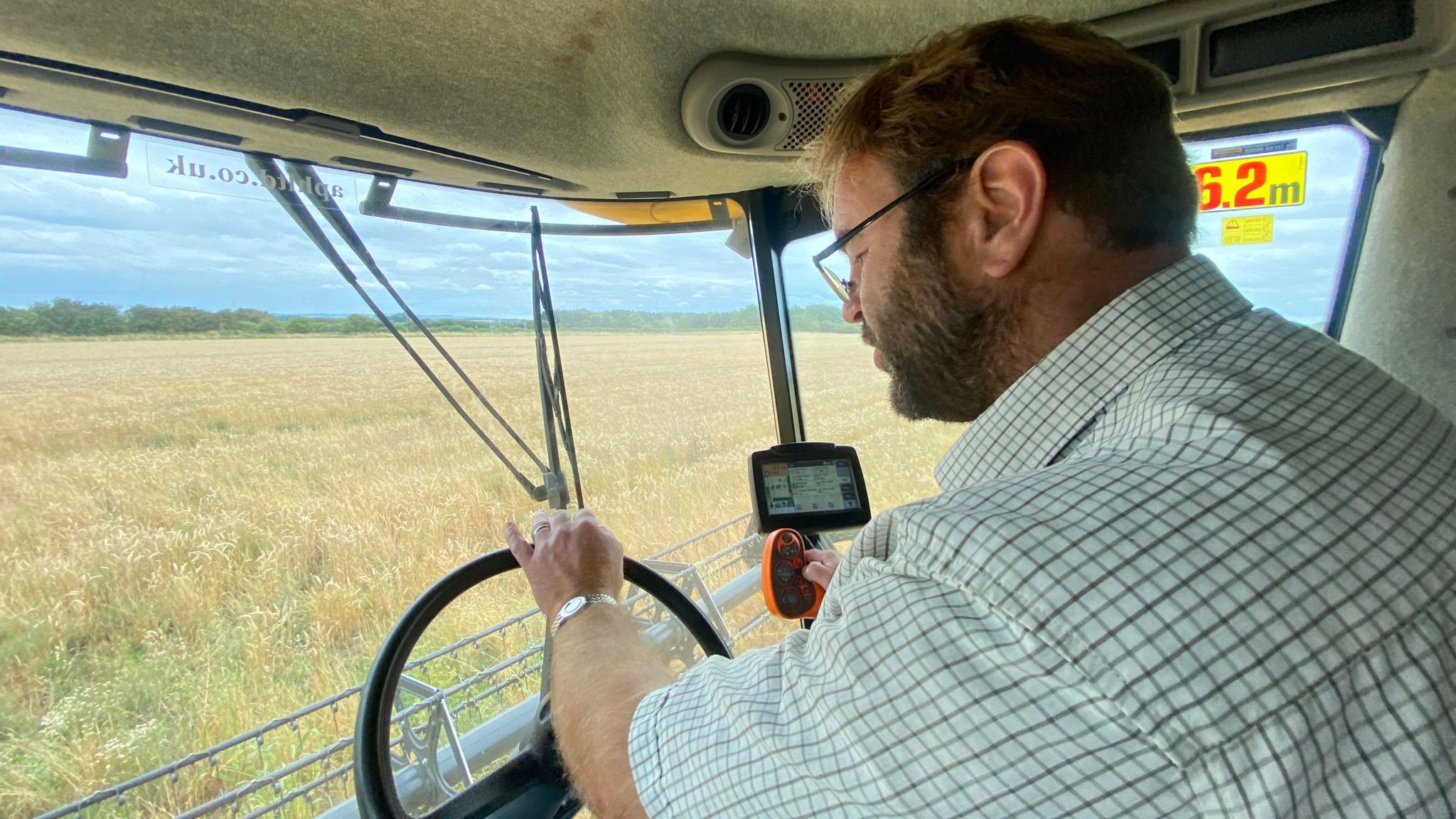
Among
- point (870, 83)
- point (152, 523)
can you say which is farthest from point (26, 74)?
point (870, 83)

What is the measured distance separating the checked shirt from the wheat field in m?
1.19

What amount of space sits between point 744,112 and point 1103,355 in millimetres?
1360

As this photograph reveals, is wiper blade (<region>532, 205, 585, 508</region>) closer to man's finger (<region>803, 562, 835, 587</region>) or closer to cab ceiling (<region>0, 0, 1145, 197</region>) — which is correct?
cab ceiling (<region>0, 0, 1145, 197</region>)

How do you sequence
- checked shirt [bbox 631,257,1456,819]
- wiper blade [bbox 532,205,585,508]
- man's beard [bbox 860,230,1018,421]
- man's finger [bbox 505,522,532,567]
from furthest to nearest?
wiper blade [bbox 532,205,585,508] → man's finger [bbox 505,522,532,567] → man's beard [bbox 860,230,1018,421] → checked shirt [bbox 631,257,1456,819]

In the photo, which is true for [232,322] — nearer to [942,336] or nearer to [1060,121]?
[942,336]

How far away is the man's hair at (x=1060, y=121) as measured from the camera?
106 centimetres

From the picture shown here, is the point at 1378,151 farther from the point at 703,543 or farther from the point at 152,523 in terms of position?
the point at 152,523

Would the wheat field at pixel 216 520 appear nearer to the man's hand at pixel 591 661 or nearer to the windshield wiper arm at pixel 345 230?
the windshield wiper arm at pixel 345 230

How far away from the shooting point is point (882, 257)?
1.20m

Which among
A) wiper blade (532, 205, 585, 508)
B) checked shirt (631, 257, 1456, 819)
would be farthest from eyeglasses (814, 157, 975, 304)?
wiper blade (532, 205, 585, 508)

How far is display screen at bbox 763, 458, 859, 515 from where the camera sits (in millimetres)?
2092

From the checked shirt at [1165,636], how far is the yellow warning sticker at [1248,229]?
66.3 inches

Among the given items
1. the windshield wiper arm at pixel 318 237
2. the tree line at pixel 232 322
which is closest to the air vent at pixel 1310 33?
the tree line at pixel 232 322

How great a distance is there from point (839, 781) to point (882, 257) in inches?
30.5
